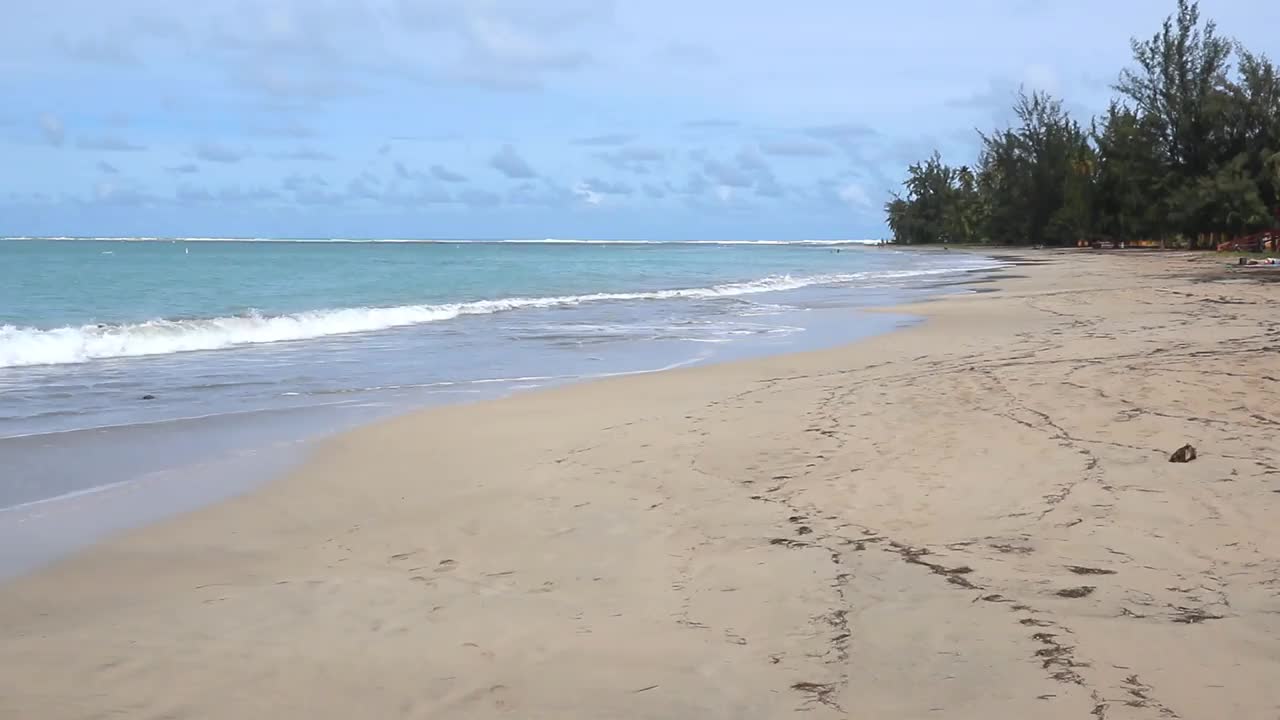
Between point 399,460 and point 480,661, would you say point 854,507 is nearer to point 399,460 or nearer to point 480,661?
point 480,661

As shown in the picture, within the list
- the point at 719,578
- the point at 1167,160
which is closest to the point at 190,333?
the point at 719,578

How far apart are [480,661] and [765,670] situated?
3.35ft

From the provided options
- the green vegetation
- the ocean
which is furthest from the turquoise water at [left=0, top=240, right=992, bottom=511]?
the green vegetation

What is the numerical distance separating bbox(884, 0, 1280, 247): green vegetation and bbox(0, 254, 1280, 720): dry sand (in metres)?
43.2

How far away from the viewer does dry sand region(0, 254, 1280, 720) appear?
3400 millimetres

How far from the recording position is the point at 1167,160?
58219mm

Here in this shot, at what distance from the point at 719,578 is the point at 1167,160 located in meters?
62.6

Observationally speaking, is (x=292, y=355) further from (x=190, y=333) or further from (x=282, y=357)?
(x=190, y=333)

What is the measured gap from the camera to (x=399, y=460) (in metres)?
7.46

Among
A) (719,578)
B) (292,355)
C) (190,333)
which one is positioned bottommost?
(719,578)

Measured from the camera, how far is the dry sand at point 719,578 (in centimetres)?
340

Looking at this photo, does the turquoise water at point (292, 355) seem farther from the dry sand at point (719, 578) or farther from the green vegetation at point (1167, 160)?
the green vegetation at point (1167, 160)

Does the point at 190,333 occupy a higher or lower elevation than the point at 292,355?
higher

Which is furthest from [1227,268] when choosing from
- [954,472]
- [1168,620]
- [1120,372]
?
[1168,620]
